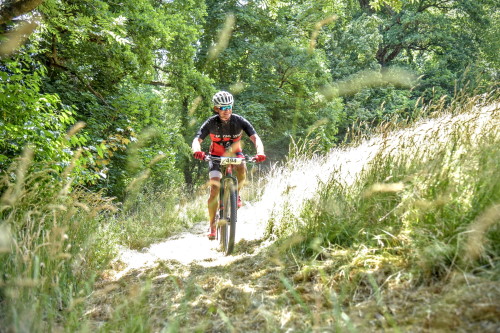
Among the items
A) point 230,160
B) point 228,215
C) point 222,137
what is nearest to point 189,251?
point 228,215

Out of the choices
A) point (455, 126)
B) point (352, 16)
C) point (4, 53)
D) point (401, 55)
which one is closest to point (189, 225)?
point (4, 53)

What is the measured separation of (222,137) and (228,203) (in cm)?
116

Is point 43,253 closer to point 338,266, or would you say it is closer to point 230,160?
point 338,266

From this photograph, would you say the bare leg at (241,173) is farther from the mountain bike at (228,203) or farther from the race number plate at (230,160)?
the race number plate at (230,160)

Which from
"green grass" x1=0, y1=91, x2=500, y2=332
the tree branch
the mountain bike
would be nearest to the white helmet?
the mountain bike

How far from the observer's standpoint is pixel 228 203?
533 centimetres

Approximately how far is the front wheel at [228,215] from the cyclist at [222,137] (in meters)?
0.22

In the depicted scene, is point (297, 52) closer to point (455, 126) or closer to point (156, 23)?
point (156, 23)

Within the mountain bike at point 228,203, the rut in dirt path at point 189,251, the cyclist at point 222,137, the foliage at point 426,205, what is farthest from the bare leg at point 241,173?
the foliage at point 426,205

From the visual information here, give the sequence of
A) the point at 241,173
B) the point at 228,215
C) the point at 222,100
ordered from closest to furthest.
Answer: the point at 228,215, the point at 222,100, the point at 241,173

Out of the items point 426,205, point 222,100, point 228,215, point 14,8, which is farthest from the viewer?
point 222,100

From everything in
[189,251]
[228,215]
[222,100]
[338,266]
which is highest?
[222,100]

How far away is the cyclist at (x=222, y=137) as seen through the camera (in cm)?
558

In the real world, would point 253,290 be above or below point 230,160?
below
